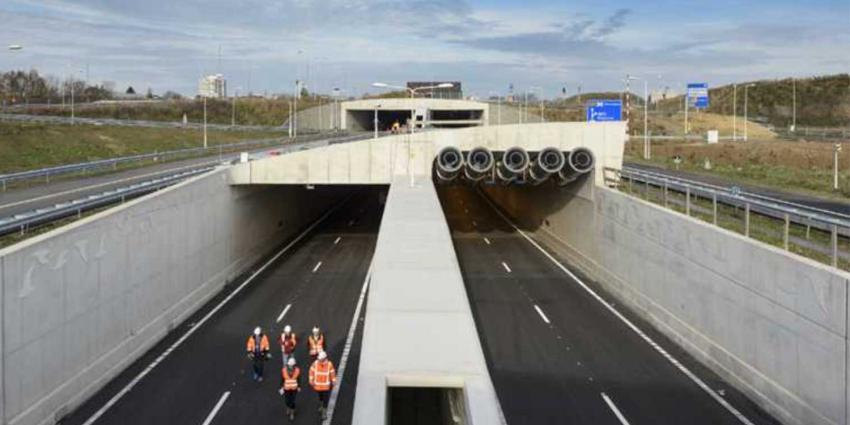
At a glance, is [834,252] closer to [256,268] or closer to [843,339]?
[843,339]

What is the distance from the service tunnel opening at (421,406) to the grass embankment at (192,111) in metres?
90.4

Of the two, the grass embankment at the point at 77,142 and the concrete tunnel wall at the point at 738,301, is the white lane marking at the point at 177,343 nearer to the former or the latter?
the concrete tunnel wall at the point at 738,301

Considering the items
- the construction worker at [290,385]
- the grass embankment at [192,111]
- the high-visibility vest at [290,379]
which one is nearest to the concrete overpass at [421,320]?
the construction worker at [290,385]

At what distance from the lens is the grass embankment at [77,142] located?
4747 cm

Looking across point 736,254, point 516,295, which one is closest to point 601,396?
point 736,254

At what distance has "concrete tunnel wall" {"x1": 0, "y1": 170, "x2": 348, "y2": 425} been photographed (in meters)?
15.7

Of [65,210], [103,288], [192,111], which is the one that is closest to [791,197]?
[103,288]

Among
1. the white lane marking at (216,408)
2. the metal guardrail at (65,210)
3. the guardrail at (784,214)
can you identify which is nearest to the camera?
the white lane marking at (216,408)

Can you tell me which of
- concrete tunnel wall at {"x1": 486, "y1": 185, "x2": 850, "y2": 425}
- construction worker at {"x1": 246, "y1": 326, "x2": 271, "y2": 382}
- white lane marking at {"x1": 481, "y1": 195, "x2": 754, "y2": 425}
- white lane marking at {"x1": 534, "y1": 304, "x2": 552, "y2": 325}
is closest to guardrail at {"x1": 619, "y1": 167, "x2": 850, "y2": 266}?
concrete tunnel wall at {"x1": 486, "y1": 185, "x2": 850, "y2": 425}

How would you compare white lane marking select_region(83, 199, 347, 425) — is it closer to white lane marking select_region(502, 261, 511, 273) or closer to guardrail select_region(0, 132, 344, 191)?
guardrail select_region(0, 132, 344, 191)

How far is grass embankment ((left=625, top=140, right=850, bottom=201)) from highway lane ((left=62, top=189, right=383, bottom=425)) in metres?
22.1

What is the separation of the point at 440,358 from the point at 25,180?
99.0 feet

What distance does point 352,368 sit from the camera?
20578 millimetres

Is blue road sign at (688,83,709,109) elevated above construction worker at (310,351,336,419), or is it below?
above
